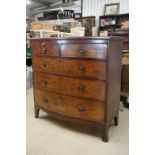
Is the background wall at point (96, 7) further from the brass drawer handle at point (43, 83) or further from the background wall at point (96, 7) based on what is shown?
the brass drawer handle at point (43, 83)

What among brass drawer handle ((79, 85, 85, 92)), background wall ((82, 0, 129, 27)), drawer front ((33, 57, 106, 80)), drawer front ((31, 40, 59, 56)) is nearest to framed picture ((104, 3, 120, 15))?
background wall ((82, 0, 129, 27))

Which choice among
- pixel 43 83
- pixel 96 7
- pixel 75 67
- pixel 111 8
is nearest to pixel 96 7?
pixel 96 7

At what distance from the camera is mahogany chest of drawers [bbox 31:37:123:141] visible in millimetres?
1616

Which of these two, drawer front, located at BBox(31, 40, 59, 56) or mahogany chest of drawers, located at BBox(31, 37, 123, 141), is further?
drawer front, located at BBox(31, 40, 59, 56)

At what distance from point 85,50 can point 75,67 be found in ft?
0.63

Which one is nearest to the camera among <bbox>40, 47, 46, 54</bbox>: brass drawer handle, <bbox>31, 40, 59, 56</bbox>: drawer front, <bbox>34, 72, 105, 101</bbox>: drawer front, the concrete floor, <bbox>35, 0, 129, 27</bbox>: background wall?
the concrete floor

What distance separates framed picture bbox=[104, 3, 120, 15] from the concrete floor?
16.6 feet

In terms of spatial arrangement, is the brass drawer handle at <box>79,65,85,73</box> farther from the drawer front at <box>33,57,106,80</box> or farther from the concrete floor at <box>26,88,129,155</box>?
the concrete floor at <box>26,88,129,155</box>

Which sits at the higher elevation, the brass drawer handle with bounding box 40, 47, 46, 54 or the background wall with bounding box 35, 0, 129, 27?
the background wall with bounding box 35, 0, 129, 27

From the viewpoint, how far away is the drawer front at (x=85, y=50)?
1.58 metres

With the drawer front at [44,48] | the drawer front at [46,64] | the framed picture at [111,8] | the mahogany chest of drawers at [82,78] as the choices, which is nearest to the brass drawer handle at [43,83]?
the mahogany chest of drawers at [82,78]

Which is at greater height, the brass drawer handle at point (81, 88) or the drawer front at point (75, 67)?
the drawer front at point (75, 67)

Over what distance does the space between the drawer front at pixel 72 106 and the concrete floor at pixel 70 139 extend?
19 centimetres

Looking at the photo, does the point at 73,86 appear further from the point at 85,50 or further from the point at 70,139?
the point at 70,139
